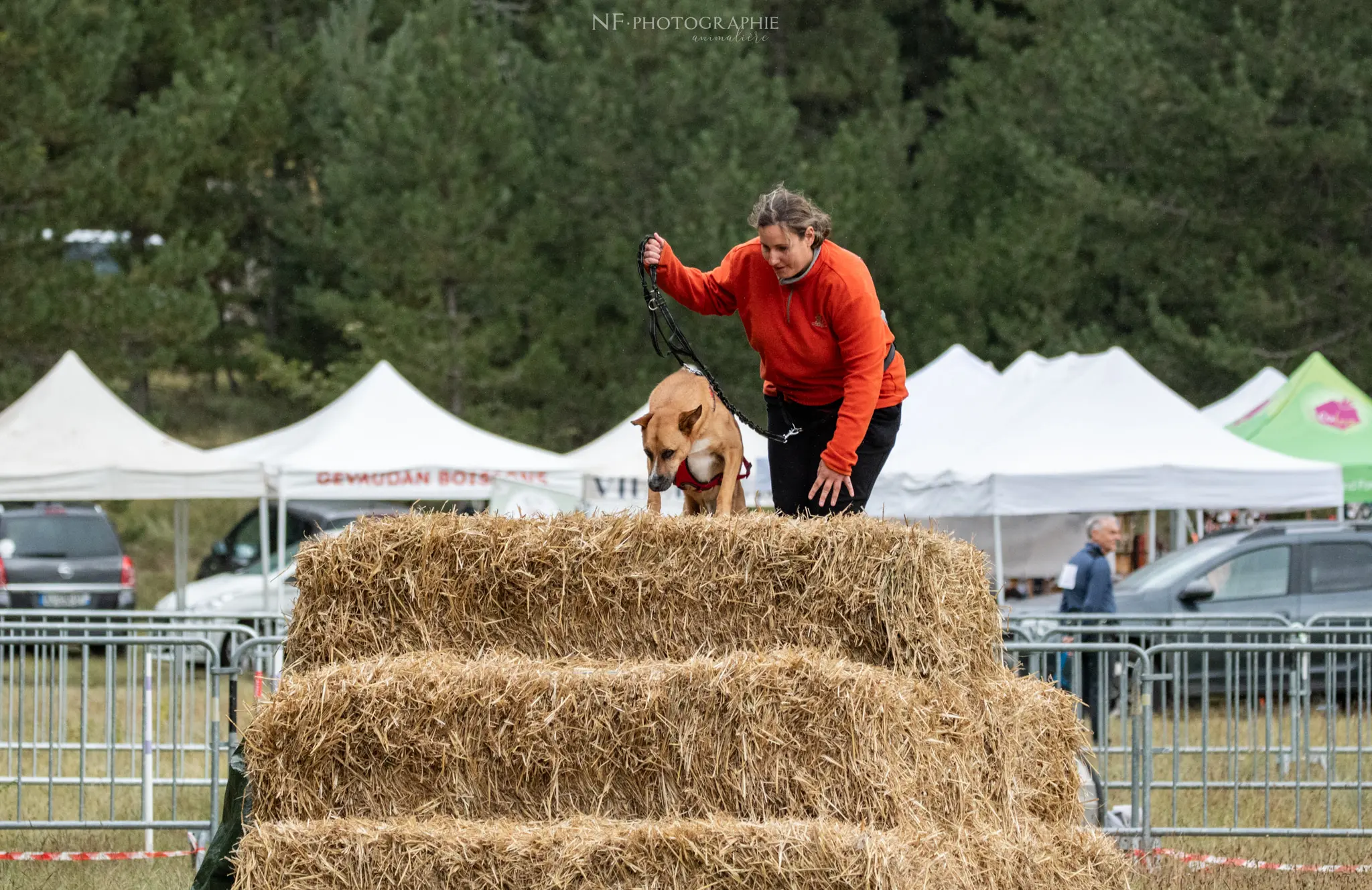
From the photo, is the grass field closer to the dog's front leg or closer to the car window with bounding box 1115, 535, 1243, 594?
the dog's front leg

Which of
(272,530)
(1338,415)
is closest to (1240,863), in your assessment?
(1338,415)

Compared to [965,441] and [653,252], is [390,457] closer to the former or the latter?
[965,441]

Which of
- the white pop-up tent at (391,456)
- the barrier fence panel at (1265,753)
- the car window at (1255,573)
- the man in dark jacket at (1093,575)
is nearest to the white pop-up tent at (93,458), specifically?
the white pop-up tent at (391,456)

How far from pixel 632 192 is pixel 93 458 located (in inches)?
572

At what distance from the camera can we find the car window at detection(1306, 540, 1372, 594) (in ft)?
44.4

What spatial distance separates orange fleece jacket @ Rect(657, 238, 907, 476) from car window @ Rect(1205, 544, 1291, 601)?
8694mm

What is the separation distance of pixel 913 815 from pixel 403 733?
1.42 m

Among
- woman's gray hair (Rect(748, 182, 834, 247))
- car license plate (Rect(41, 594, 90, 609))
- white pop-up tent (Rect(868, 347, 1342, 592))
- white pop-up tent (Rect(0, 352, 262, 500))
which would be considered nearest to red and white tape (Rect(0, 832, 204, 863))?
woman's gray hair (Rect(748, 182, 834, 247))

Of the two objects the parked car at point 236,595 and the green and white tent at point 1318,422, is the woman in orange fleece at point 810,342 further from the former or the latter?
the green and white tent at point 1318,422

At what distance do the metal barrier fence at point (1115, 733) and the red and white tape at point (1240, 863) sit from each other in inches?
5.3

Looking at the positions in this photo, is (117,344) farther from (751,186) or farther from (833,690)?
(833,690)

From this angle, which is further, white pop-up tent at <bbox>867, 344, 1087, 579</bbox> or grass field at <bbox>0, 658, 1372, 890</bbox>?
white pop-up tent at <bbox>867, 344, 1087, 579</bbox>

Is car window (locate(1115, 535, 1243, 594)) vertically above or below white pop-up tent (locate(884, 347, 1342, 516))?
below

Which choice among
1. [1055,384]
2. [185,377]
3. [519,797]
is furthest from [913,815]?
[185,377]
